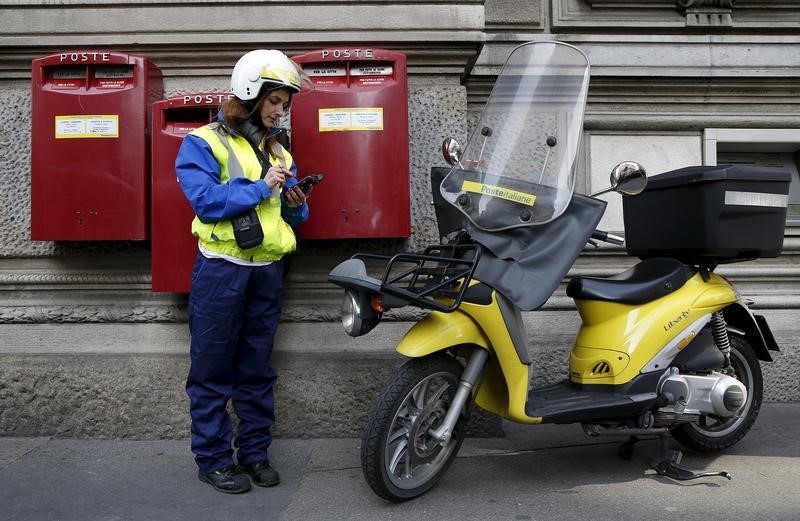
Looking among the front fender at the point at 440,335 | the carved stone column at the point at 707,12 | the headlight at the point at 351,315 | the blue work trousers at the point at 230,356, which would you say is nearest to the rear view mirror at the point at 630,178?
the front fender at the point at 440,335

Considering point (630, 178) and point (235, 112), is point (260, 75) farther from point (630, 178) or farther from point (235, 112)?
point (630, 178)

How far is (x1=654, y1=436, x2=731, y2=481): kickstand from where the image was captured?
3465 mm

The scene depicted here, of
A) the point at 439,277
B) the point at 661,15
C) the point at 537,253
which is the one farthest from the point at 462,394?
the point at 661,15

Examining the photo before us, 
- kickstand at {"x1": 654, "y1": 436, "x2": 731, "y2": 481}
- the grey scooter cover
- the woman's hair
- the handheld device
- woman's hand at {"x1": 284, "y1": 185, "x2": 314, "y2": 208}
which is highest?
the woman's hair

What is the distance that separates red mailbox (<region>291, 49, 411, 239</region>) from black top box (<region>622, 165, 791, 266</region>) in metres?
1.31

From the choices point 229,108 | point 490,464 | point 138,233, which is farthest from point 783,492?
point 138,233

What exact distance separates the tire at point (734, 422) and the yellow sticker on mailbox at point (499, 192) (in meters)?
1.42

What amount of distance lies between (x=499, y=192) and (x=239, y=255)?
120 cm

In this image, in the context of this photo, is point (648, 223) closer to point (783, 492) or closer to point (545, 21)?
point (783, 492)

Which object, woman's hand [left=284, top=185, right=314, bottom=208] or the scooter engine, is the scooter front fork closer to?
the scooter engine

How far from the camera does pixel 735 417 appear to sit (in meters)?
3.85

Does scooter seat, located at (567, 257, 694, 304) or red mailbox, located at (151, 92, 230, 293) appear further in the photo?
red mailbox, located at (151, 92, 230, 293)

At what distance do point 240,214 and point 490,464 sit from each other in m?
1.72

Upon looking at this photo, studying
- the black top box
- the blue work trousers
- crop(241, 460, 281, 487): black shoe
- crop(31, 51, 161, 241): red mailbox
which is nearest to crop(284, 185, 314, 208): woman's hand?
the blue work trousers
